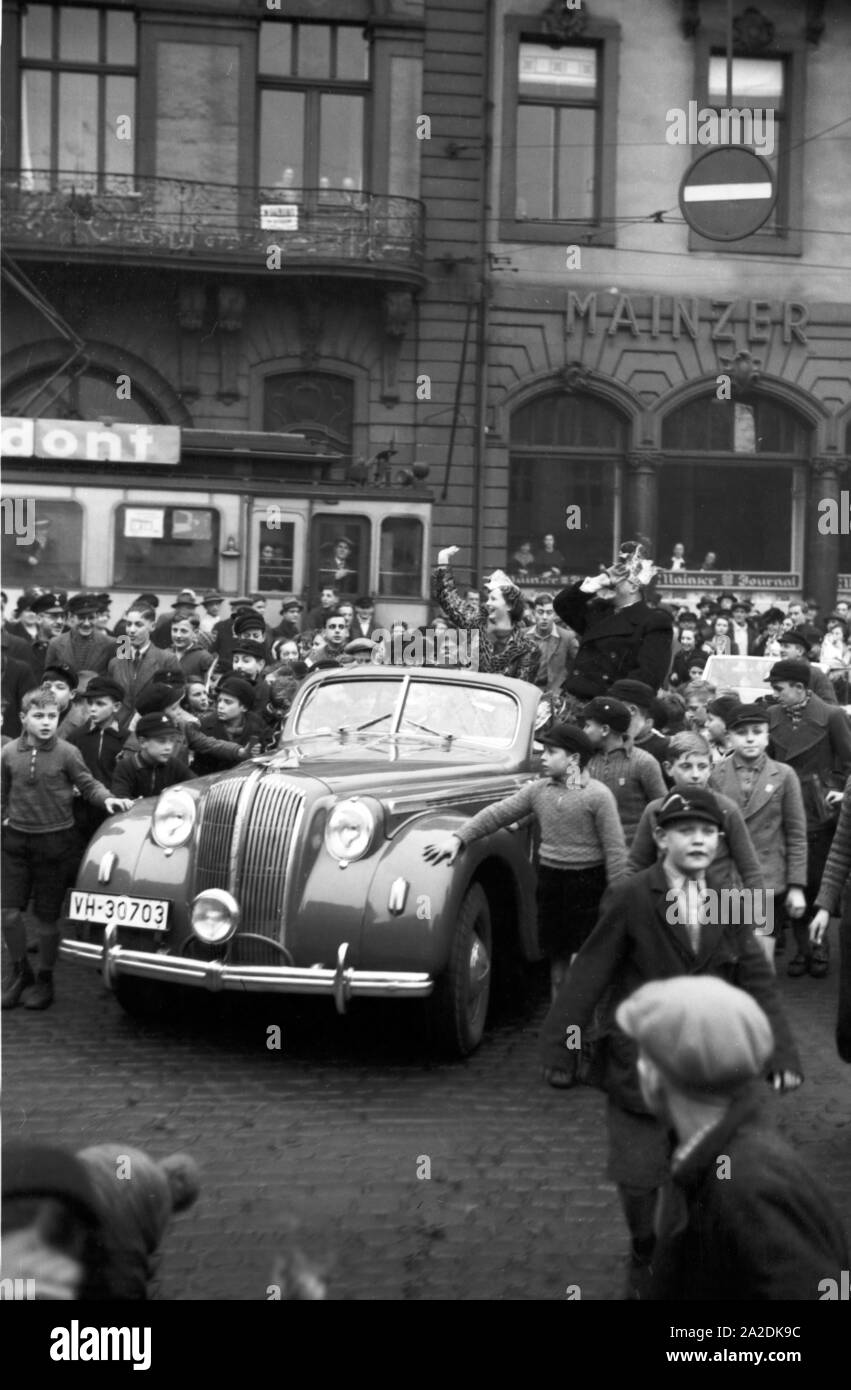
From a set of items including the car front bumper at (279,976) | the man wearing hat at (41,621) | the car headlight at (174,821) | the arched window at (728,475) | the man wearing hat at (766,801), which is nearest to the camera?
the car front bumper at (279,976)

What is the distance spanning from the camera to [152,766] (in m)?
8.68

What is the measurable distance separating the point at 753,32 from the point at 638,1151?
25.5 meters

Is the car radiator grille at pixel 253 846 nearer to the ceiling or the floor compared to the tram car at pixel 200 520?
nearer to the floor

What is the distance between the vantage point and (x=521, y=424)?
27.0 metres

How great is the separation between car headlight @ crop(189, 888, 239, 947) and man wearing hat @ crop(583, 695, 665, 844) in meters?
1.88

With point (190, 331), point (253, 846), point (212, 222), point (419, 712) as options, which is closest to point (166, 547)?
point (190, 331)

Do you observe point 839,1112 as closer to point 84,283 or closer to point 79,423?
point 79,423

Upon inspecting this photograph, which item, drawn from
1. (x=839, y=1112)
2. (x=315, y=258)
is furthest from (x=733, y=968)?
(x=315, y=258)

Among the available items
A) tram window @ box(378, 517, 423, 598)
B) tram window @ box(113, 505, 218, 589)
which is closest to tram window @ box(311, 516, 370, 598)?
tram window @ box(378, 517, 423, 598)

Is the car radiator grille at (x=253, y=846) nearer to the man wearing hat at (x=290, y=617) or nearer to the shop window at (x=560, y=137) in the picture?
the man wearing hat at (x=290, y=617)

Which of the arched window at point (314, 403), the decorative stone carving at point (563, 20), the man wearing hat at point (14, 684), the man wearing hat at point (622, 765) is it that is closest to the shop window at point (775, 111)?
the decorative stone carving at point (563, 20)

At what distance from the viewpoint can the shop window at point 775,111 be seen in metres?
26.9

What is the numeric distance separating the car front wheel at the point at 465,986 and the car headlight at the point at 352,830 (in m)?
0.52
